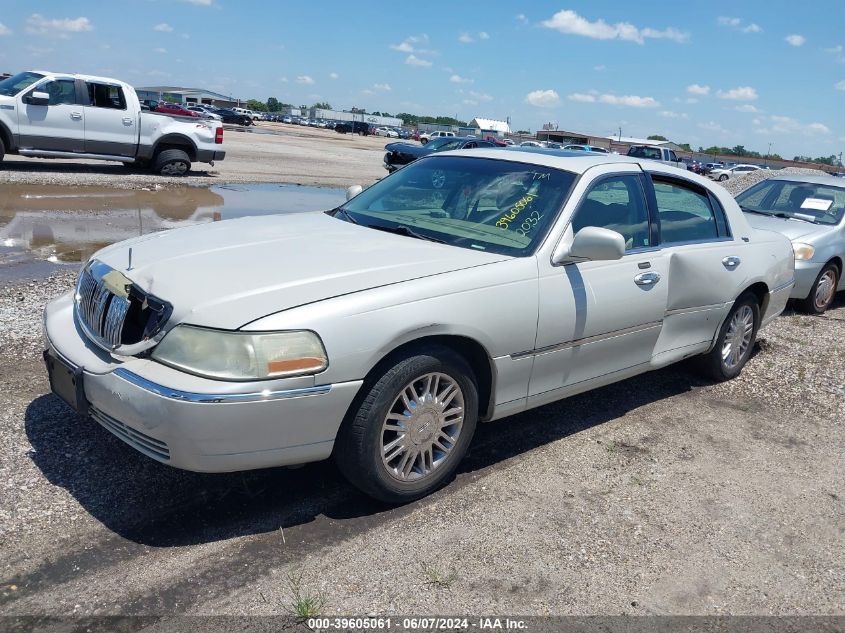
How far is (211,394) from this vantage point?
118 inches

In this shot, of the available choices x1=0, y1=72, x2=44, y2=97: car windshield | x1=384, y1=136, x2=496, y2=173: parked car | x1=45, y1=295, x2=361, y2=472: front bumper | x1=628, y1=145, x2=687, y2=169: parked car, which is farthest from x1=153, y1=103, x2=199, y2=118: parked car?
x1=628, y1=145, x2=687, y2=169: parked car

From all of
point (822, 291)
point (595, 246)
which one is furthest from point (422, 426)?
point (822, 291)

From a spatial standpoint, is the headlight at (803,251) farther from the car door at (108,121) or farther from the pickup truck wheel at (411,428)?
the car door at (108,121)

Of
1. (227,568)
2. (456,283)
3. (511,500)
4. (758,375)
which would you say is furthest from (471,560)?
(758,375)

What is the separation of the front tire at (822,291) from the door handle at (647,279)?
15.7 ft

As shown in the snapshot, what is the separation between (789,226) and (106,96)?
43.4 ft

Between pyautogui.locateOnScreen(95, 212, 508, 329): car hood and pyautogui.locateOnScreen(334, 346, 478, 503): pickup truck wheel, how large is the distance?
455 millimetres

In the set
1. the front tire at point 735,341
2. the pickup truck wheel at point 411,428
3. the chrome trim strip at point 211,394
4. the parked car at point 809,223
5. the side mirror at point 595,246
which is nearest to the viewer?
the chrome trim strip at point 211,394

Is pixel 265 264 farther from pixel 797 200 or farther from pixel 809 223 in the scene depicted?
pixel 797 200

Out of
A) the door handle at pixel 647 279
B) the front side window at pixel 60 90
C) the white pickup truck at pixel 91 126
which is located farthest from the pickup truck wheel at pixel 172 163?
the door handle at pixel 647 279

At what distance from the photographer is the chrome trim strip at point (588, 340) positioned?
157 inches

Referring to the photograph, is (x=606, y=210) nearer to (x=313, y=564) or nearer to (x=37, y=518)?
(x=313, y=564)

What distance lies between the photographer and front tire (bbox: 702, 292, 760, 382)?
5.72 m

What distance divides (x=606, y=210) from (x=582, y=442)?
4.73 ft
